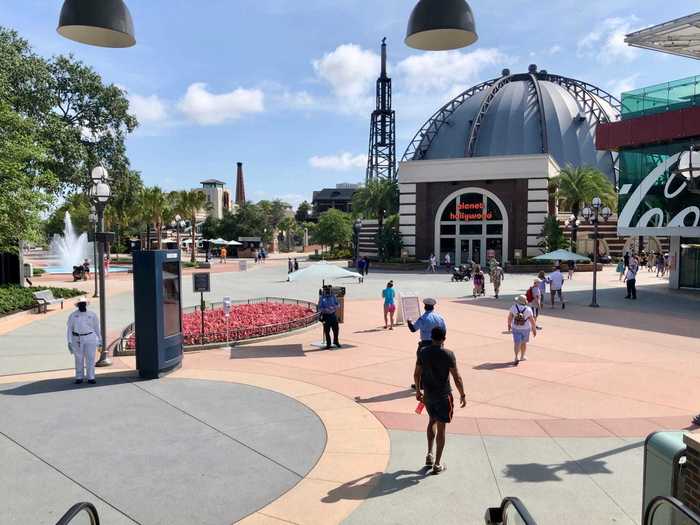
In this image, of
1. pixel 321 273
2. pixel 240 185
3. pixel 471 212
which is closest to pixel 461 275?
pixel 471 212

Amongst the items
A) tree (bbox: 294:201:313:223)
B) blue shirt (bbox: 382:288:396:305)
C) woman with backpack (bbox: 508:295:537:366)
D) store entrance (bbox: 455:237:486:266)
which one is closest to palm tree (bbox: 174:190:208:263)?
store entrance (bbox: 455:237:486:266)

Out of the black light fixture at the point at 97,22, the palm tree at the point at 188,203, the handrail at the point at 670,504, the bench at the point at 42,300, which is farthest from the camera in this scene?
the palm tree at the point at 188,203

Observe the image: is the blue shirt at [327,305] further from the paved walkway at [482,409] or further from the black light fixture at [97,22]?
the black light fixture at [97,22]

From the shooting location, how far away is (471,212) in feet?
165

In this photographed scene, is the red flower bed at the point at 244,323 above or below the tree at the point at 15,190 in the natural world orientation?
below

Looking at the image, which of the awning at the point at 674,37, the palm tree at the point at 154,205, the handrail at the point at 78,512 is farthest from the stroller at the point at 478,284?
the palm tree at the point at 154,205

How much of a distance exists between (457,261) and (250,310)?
1412 inches

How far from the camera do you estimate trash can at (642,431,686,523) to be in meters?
4.23

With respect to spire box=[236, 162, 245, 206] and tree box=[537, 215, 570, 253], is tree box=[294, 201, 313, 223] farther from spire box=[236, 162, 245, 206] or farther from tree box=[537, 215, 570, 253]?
tree box=[537, 215, 570, 253]

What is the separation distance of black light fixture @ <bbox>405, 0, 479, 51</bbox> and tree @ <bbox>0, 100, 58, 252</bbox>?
18.0 m

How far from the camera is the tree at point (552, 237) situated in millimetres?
44969

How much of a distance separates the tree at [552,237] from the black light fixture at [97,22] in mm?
44861

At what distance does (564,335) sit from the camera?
1566cm

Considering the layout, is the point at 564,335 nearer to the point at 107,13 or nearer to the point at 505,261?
the point at 107,13
